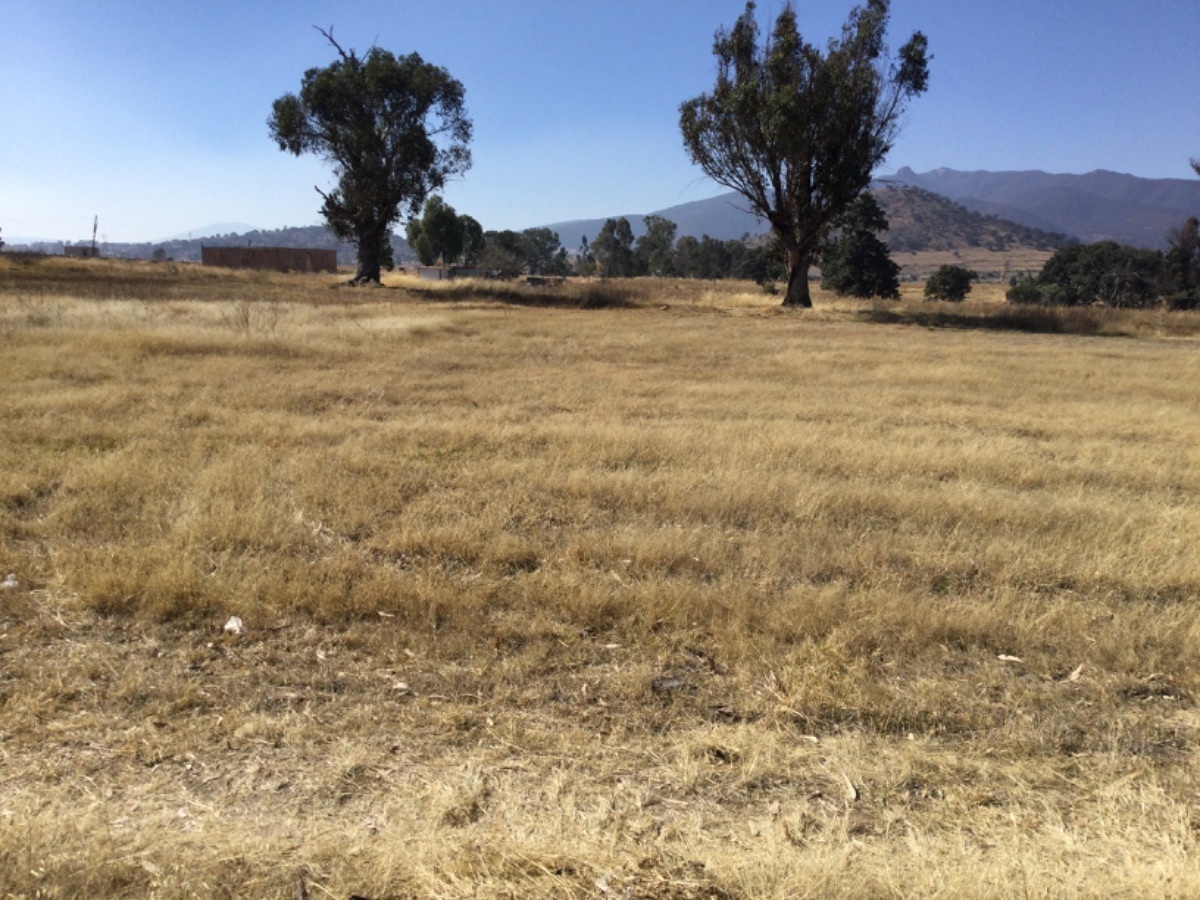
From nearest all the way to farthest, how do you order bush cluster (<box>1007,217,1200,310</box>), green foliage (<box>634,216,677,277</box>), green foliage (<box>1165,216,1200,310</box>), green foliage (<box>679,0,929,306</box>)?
green foliage (<box>679,0,929,306</box>)
bush cluster (<box>1007,217,1200,310</box>)
green foliage (<box>1165,216,1200,310</box>)
green foliage (<box>634,216,677,277</box>)

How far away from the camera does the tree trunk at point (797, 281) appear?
3519 cm

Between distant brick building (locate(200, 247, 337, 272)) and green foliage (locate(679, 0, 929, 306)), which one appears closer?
green foliage (locate(679, 0, 929, 306))

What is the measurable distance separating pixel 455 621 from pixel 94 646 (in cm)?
187

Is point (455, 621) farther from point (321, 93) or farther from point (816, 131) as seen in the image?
point (321, 93)

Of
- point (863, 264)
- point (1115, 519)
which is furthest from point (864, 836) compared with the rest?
point (863, 264)

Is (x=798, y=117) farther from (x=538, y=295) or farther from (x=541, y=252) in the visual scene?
(x=541, y=252)

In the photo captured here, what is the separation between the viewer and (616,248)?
10500 cm

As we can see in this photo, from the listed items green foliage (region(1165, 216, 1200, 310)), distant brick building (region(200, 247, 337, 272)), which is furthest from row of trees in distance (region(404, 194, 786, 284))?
green foliage (region(1165, 216, 1200, 310))

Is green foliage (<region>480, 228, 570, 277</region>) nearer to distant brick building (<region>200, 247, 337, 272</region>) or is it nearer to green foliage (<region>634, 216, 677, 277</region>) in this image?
green foliage (<region>634, 216, 677, 277</region>)

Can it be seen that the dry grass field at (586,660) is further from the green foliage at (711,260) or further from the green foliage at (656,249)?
the green foliage at (711,260)

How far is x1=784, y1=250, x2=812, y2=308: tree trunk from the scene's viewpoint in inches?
1385

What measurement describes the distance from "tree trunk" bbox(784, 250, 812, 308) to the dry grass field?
27.0 meters

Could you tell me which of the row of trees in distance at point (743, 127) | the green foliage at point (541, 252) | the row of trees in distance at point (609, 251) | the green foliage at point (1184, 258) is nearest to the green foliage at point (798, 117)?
the row of trees in distance at point (743, 127)

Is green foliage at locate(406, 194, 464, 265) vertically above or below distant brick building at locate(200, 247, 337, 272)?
above
